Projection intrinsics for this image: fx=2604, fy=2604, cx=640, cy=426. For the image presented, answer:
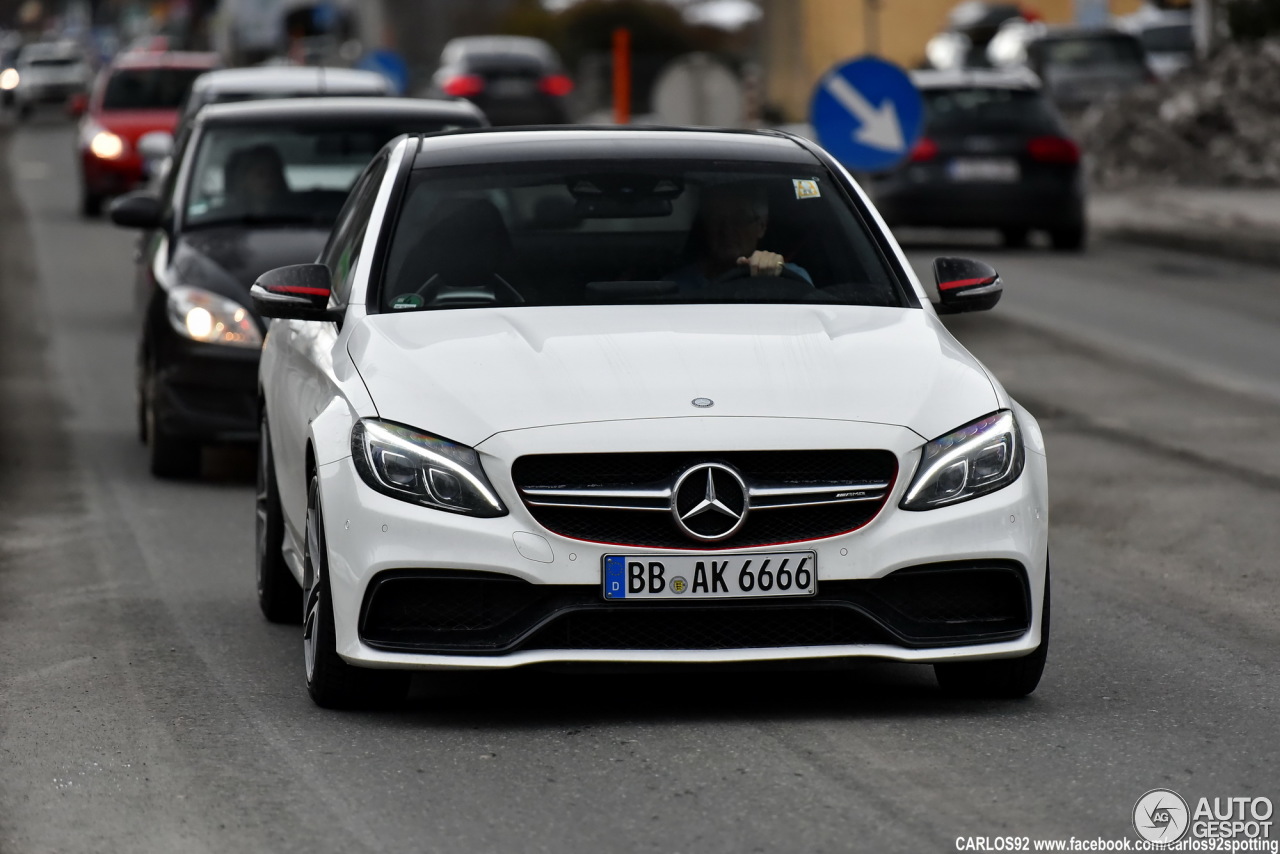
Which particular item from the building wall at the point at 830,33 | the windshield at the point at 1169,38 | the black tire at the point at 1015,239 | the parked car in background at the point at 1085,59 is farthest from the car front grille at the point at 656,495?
the building wall at the point at 830,33

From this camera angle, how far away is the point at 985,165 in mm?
23953

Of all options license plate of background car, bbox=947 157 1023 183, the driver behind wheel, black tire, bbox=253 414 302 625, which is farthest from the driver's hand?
license plate of background car, bbox=947 157 1023 183

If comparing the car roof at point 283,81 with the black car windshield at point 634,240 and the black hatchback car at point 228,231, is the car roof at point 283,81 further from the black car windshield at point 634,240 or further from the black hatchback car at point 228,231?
the black car windshield at point 634,240

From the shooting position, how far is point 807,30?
62125 millimetres

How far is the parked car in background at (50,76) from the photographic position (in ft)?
220

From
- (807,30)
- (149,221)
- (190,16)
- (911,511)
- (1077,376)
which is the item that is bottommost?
(190,16)

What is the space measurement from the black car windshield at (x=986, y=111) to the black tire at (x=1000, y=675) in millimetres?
17620

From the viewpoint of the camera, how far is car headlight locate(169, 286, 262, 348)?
38.1ft

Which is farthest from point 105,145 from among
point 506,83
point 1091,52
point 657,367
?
point 657,367

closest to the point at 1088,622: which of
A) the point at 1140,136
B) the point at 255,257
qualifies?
the point at 255,257

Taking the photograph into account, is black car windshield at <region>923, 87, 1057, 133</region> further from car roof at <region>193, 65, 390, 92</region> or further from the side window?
the side window

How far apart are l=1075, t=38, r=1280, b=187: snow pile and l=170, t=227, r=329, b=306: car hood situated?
20819mm

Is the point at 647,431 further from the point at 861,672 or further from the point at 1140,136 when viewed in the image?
the point at 1140,136

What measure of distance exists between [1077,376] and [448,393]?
385 inches
